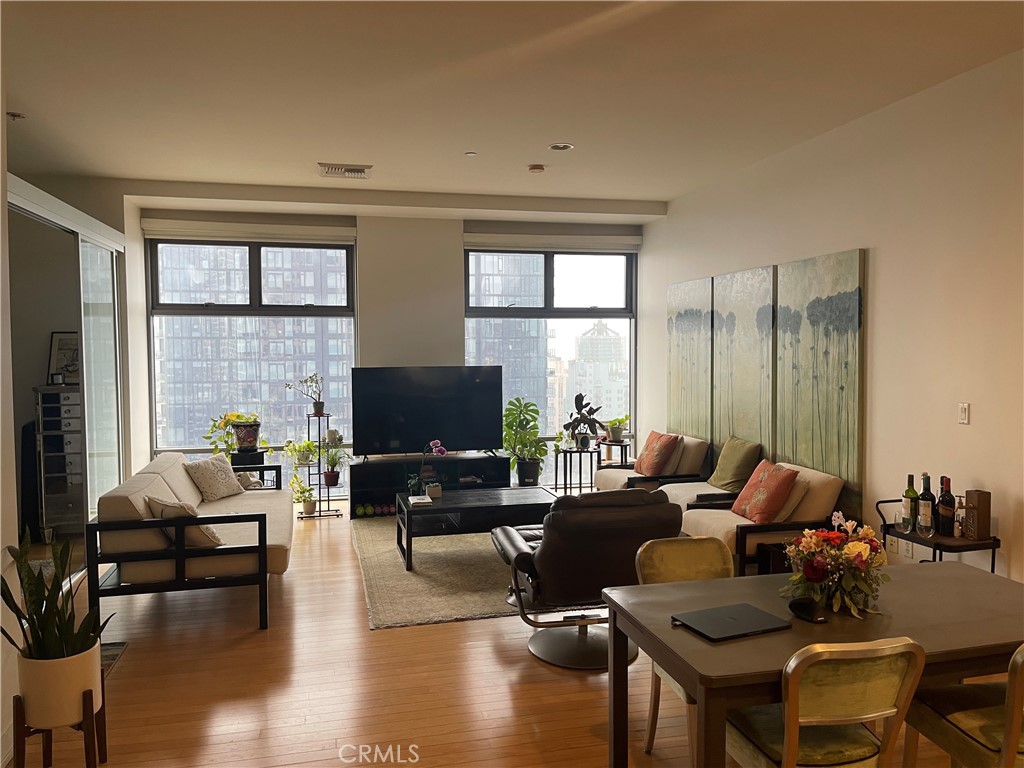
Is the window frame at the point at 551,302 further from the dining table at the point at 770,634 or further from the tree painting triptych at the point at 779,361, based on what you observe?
the dining table at the point at 770,634

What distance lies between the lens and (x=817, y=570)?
97.8 inches

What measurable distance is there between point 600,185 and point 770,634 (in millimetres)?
5001

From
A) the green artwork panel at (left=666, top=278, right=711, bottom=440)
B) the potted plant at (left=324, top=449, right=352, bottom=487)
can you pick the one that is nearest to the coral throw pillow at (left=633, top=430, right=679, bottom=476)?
the green artwork panel at (left=666, top=278, right=711, bottom=440)

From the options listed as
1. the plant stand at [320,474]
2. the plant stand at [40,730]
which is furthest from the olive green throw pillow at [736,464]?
the plant stand at [40,730]

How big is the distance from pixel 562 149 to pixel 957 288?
2.68 meters

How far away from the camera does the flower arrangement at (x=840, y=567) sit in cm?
247

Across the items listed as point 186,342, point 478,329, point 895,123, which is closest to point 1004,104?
point 895,123

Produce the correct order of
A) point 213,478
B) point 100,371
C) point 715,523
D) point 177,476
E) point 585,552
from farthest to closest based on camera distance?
point 213,478, point 100,371, point 177,476, point 715,523, point 585,552

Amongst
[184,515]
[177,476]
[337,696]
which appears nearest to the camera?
[337,696]

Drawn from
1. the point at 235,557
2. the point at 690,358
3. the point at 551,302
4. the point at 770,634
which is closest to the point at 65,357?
the point at 235,557

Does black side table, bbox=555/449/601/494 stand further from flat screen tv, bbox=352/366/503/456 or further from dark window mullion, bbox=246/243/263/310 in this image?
dark window mullion, bbox=246/243/263/310

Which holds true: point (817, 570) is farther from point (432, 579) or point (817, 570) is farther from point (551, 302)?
point (551, 302)

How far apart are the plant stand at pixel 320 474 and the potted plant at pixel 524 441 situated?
1750 mm

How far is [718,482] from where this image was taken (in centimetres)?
614
